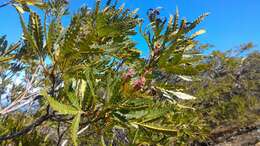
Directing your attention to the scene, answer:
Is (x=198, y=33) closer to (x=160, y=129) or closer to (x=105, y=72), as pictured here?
(x=105, y=72)

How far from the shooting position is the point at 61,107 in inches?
68.5

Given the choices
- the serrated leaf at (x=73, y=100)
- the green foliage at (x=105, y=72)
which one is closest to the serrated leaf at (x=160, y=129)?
the green foliage at (x=105, y=72)

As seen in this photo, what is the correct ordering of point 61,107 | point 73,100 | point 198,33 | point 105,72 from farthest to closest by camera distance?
point 198,33 < point 105,72 < point 73,100 < point 61,107

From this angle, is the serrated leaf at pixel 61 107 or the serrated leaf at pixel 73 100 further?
the serrated leaf at pixel 73 100

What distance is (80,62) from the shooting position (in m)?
2.27

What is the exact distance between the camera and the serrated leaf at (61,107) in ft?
5.59

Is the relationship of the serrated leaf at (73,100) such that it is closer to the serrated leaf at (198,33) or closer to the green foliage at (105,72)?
the green foliage at (105,72)

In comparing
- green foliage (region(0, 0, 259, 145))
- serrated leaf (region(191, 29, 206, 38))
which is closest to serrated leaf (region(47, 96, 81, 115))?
green foliage (region(0, 0, 259, 145))

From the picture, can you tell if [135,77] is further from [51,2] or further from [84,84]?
[51,2]

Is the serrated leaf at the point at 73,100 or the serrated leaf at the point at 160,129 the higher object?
the serrated leaf at the point at 73,100

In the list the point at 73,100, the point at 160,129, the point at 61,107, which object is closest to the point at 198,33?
the point at 160,129

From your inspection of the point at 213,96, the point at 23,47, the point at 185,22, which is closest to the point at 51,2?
the point at 23,47

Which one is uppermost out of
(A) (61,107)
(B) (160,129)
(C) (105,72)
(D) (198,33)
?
(D) (198,33)

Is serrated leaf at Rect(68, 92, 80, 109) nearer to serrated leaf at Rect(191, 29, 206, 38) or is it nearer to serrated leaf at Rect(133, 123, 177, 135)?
serrated leaf at Rect(133, 123, 177, 135)
